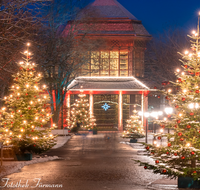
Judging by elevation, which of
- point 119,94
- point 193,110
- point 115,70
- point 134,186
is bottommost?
A: point 134,186

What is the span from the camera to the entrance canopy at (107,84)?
118 feet

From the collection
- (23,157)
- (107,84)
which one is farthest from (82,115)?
(23,157)

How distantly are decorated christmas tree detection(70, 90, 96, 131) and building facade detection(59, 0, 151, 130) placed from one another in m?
1.21

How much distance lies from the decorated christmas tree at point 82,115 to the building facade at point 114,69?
1208mm

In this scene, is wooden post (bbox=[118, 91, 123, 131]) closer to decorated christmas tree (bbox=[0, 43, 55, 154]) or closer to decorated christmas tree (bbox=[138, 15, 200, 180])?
decorated christmas tree (bbox=[0, 43, 55, 154])

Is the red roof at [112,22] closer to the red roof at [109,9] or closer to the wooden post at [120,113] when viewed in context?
the red roof at [109,9]

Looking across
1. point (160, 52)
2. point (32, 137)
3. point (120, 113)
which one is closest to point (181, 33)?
point (160, 52)

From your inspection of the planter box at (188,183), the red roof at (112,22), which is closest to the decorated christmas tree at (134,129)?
the red roof at (112,22)

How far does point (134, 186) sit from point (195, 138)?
236 centimetres

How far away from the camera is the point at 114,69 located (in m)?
39.9

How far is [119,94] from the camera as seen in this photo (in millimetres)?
37469

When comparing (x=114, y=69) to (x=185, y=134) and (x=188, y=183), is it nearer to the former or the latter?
(x=185, y=134)

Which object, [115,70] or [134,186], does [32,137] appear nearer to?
[134,186]

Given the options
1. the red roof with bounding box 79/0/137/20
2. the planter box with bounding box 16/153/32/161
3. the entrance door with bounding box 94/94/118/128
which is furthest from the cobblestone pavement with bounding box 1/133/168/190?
the red roof with bounding box 79/0/137/20
